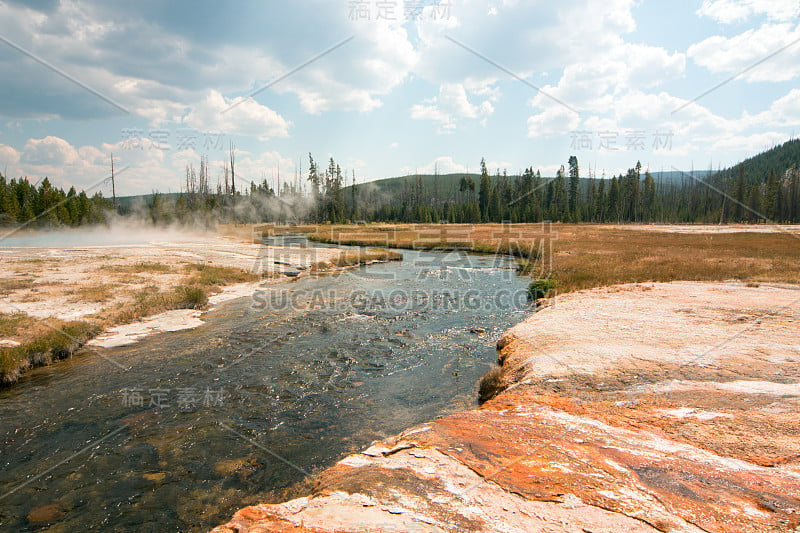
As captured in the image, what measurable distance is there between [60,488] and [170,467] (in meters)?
1.64

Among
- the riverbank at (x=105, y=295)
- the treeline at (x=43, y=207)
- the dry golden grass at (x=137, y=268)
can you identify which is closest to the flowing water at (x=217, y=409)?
the riverbank at (x=105, y=295)

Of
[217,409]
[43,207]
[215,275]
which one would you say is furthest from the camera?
[43,207]

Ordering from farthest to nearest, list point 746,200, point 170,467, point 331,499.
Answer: point 746,200
point 170,467
point 331,499

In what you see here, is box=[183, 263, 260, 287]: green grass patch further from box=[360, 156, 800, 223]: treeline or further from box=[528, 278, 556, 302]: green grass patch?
box=[360, 156, 800, 223]: treeline

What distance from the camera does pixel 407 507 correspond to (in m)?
4.25

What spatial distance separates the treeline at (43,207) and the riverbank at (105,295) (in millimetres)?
46952

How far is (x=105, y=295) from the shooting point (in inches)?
716

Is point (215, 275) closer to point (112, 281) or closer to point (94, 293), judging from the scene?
point (112, 281)

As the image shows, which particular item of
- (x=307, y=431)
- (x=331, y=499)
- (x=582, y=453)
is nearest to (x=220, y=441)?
(x=307, y=431)

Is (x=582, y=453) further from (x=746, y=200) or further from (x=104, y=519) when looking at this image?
(x=746, y=200)

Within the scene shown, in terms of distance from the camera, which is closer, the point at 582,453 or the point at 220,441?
the point at 582,453

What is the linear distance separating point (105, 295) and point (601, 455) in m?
21.2

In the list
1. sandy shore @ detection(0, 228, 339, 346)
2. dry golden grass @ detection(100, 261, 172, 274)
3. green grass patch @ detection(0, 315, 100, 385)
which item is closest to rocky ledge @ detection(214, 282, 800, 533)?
green grass patch @ detection(0, 315, 100, 385)

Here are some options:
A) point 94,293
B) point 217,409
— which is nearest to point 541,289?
point 217,409
